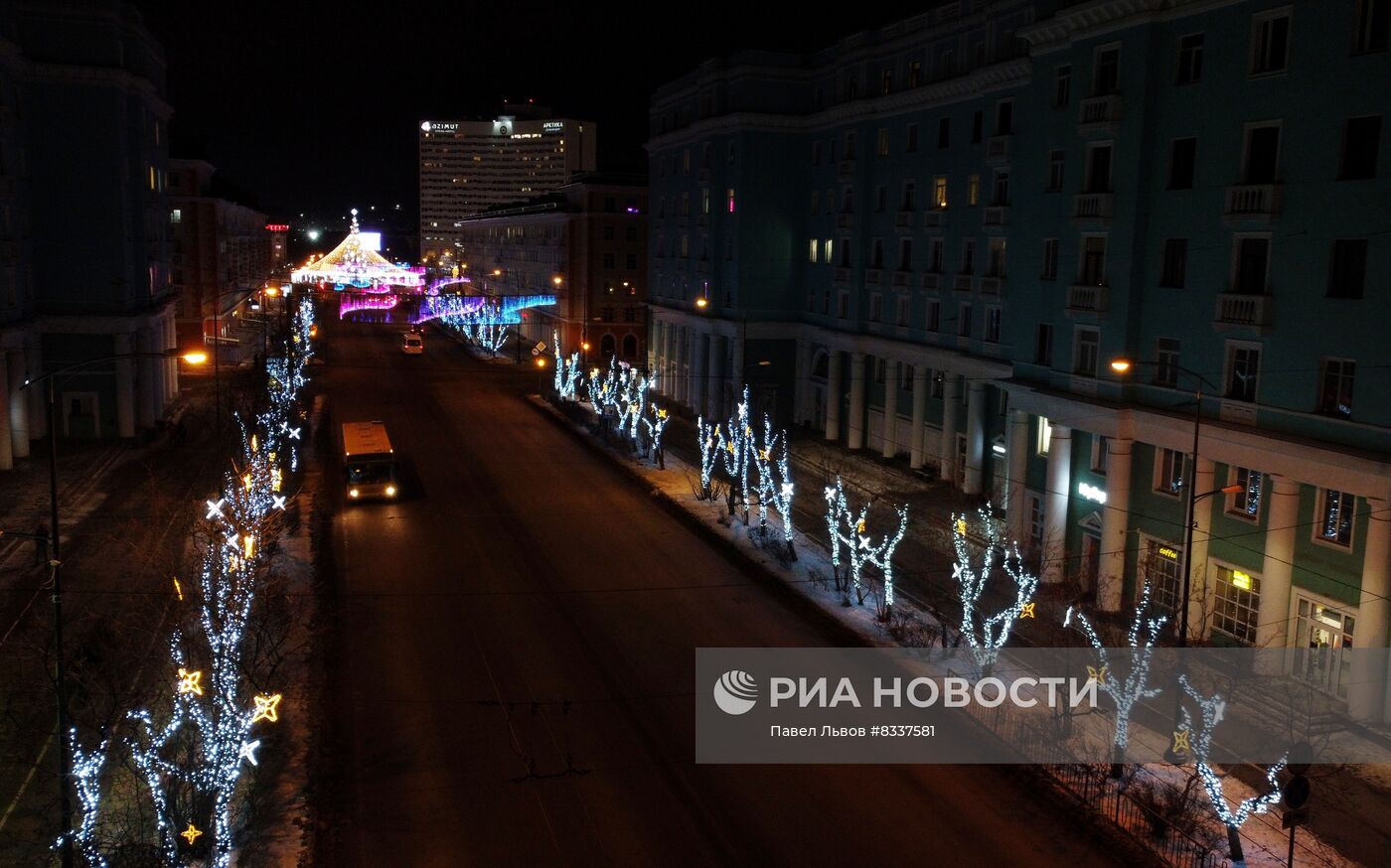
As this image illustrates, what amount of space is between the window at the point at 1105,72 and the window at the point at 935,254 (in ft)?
52.7

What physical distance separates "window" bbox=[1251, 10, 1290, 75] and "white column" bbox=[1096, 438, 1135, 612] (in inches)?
380

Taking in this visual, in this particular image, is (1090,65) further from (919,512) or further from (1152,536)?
(919,512)

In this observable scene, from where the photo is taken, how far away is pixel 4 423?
141ft

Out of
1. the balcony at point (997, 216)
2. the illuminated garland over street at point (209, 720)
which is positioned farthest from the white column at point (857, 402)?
the illuminated garland over street at point (209, 720)

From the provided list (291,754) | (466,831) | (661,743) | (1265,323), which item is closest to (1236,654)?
(1265,323)

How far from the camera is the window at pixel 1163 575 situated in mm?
28469

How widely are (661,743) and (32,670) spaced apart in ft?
44.2

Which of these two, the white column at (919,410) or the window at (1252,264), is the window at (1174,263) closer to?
the window at (1252,264)

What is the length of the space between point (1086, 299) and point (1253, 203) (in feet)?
18.4

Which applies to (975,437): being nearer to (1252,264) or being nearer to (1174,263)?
(1174,263)

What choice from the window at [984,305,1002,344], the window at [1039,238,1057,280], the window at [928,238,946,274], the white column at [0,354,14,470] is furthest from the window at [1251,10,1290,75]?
the white column at [0,354,14,470]

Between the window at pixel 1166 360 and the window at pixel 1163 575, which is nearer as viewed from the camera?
the window at pixel 1163 575

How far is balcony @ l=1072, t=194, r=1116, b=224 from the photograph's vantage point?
30.2 metres

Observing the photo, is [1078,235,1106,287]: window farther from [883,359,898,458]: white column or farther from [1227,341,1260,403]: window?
[883,359,898,458]: white column
